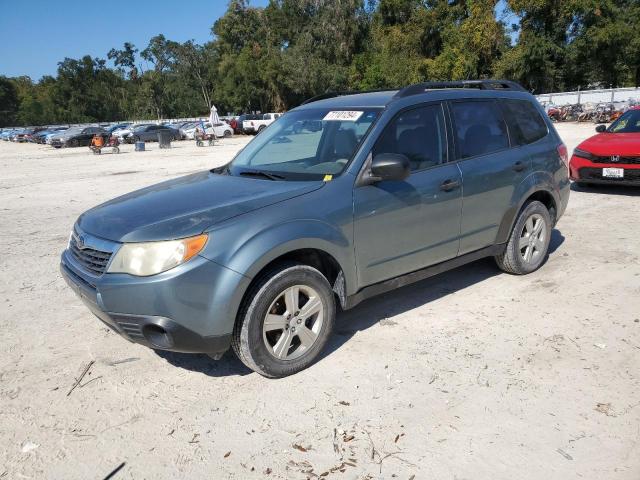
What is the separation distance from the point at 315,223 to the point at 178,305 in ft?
3.29

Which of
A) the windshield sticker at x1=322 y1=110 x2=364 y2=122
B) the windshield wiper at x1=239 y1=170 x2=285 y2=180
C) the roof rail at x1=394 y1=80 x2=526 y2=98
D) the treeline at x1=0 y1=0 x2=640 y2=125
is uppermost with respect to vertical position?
the treeline at x1=0 y1=0 x2=640 y2=125

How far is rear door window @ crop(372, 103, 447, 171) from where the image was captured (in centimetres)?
392

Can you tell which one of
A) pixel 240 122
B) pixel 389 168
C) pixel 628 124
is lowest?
pixel 389 168

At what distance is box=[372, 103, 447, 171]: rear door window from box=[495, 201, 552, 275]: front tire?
129 cm

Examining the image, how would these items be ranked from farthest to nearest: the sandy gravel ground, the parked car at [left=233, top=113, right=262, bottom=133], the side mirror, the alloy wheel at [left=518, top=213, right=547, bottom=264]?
the parked car at [left=233, top=113, right=262, bottom=133]
the alloy wheel at [left=518, top=213, right=547, bottom=264]
the side mirror
the sandy gravel ground

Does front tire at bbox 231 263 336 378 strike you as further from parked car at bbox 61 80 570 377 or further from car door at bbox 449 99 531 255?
car door at bbox 449 99 531 255

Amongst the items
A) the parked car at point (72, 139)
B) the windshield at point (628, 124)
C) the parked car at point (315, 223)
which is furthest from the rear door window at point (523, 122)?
the parked car at point (72, 139)

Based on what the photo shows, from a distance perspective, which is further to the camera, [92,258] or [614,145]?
[614,145]

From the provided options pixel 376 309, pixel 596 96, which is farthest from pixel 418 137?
pixel 596 96

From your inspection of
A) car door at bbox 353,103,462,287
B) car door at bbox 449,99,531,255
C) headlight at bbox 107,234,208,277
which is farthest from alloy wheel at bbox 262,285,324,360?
car door at bbox 449,99,531,255

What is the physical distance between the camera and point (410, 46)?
173ft

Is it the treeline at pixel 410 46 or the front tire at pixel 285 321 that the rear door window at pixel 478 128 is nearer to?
the front tire at pixel 285 321

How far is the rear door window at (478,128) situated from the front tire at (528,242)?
2.45 feet

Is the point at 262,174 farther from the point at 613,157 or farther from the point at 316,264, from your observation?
the point at 613,157
